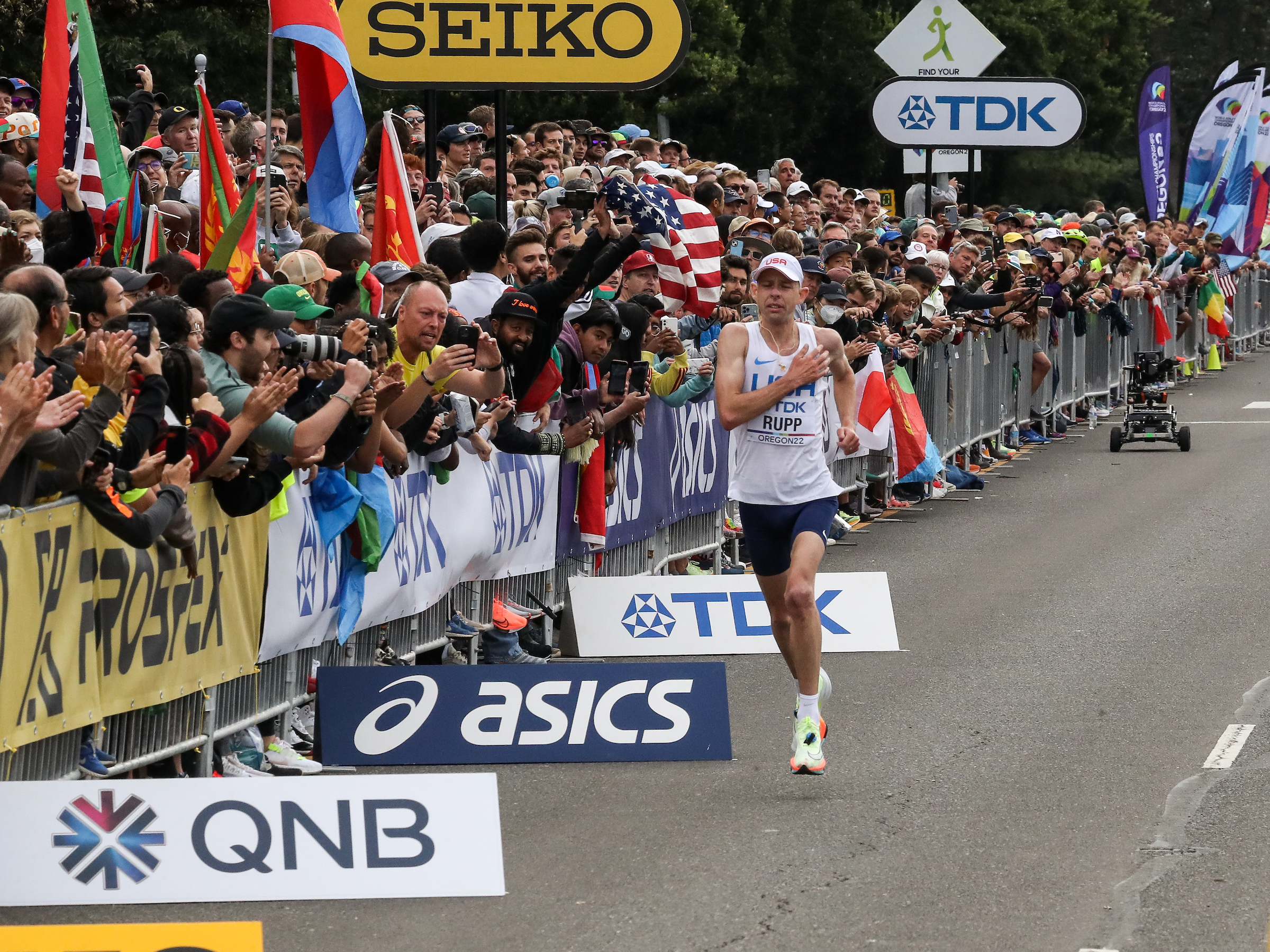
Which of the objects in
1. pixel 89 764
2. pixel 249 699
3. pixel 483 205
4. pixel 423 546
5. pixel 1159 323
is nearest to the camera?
pixel 89 764

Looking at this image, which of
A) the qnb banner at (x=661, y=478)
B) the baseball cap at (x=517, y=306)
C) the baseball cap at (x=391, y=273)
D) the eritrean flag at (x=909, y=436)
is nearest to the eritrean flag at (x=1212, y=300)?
the eritrean flag at (x=909, y=436)

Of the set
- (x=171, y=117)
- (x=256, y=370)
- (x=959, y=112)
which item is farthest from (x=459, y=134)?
(x=959, y=112)

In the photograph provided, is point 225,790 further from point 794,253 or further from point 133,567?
point 794,253

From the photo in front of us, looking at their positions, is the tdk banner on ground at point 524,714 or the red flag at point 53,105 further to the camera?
the red flag at point 53,105

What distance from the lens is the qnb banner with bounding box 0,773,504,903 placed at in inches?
271

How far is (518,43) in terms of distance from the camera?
15.3m

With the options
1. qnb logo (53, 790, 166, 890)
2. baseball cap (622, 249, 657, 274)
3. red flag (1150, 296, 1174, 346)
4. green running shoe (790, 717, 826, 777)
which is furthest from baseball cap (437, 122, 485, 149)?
red flag (1150, 296, 1174, 346)

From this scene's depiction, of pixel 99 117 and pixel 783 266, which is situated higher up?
pixel 99 117

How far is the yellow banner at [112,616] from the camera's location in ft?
23.4

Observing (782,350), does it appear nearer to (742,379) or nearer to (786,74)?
(742,379)

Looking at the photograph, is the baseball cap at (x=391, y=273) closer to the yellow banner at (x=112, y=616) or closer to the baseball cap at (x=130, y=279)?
the baseball cap at (x=130, y=279)

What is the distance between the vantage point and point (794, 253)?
52.4ft

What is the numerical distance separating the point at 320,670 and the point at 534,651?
2.73 meters

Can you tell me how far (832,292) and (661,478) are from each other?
2.76m
